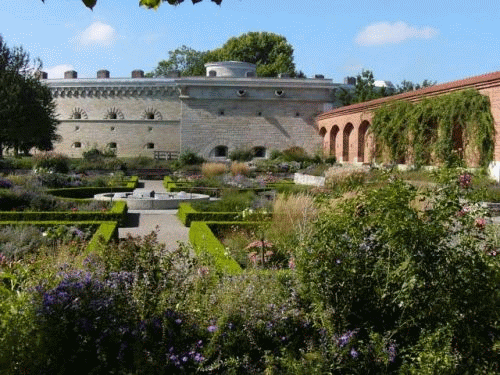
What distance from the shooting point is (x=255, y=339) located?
410 centimetres

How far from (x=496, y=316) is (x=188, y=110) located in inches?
1383

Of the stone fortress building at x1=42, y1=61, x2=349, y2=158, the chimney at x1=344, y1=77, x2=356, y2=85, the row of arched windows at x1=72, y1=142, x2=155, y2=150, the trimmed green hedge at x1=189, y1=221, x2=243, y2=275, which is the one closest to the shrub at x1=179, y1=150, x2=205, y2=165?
the stone fortress building at x1=42, y1=61, x2=349, y2=158

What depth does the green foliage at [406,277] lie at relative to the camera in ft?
12.8

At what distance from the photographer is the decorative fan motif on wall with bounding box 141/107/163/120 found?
40.3 m

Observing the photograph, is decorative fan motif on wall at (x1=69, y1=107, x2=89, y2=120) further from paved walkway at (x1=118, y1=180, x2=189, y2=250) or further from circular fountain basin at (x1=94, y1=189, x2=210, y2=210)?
paved walkway at (x1=118, y1=180, x2=189, y2=250)

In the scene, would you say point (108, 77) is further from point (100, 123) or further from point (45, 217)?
point (45, 217)

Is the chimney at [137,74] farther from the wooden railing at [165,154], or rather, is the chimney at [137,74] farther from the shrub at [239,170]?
the shrub at [239,170]

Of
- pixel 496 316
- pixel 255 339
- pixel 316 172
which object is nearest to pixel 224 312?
pixel 255 339

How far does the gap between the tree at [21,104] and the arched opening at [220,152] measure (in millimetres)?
9689

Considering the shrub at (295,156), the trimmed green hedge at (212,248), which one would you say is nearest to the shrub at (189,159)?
the shrub at (295,156)

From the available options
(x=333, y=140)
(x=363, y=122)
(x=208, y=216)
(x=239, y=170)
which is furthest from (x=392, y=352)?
(x=333, y=140)

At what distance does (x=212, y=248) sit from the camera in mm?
7758

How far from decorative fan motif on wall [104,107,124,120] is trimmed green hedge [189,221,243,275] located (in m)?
31.8

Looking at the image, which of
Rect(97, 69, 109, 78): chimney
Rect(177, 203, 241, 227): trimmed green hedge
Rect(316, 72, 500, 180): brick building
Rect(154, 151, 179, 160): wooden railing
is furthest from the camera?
Rect(97, 69, 109, 78): chimney
